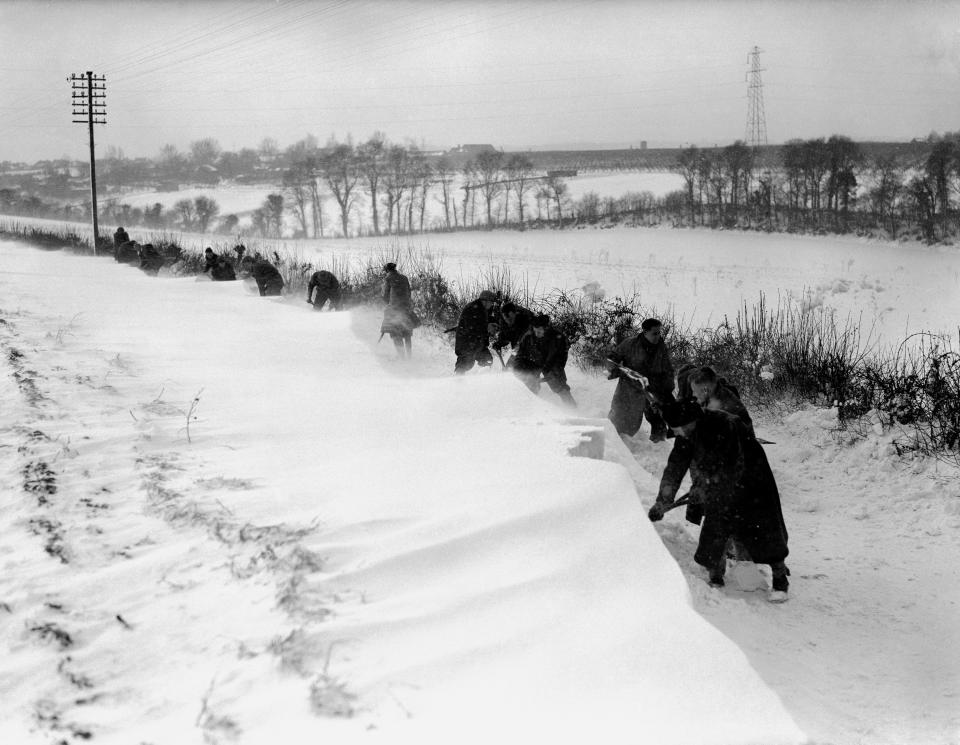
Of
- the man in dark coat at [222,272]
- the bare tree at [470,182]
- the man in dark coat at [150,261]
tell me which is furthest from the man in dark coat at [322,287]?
the bare tree at [470,182]

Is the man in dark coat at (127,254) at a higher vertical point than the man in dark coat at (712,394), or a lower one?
higher

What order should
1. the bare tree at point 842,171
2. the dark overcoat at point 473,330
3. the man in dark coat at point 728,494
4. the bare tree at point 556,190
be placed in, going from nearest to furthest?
the man in dark coat at point 728,494 → the dark overcoat at point 473,330 → the bare tree at point 842,171 → the bare tree at point 556,190

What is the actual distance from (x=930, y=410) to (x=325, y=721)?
31.1 ft

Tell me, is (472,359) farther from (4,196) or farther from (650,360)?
(4,196)

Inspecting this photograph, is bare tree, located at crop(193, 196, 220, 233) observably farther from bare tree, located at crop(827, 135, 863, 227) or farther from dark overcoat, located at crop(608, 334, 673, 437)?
dark overcoat, located at crop(608, 334, 673, 437)

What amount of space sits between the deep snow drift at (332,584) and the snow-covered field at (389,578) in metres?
0.01

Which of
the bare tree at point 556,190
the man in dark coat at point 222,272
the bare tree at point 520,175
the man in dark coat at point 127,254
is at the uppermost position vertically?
the bare tree at point 520,175

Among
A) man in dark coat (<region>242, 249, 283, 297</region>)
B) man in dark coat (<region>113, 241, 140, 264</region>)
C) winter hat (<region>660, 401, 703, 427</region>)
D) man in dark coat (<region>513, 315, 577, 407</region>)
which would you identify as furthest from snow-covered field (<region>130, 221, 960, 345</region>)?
winter hat (<region>660, 401, 703, 427</region>)

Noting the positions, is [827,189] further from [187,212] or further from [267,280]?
[187,212]

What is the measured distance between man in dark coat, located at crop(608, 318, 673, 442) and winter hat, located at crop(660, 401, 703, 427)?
10.8 ft

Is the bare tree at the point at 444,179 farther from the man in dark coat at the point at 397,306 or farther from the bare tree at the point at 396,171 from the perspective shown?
the man in dark coat at the point at 397,306

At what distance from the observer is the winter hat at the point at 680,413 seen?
5.47 meters

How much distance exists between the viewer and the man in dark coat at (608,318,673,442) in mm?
9156

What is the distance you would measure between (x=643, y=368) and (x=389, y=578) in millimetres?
6242
